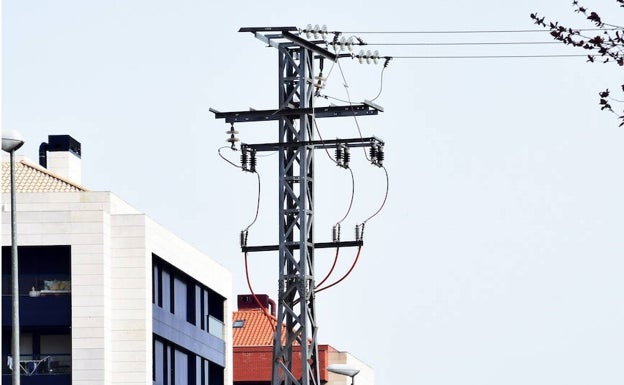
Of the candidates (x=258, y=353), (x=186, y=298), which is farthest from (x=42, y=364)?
→ (x=258, y=353)

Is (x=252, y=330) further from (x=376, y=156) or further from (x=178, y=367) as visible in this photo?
(x=376, y=156)

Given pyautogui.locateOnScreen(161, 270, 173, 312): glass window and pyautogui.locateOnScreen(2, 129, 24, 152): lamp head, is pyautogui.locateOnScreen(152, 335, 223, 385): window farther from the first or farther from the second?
pyautogui.locateOnScreen(2, 129, 24, 152): lamp head

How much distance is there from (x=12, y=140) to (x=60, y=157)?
40.5 metres

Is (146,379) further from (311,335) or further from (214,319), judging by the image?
(311,335)

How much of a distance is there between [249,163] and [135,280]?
2645 cm

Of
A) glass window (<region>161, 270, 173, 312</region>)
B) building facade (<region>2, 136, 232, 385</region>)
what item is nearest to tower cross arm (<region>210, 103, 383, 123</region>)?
building facade (<region>2, 136, 232, 385</region>)

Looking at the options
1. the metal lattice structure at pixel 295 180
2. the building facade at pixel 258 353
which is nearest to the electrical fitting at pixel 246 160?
the metal lattice structure at pixel 295 180

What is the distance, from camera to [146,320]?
2581 inches

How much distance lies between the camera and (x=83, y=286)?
6394 centimetres

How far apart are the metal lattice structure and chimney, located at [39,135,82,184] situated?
35145 mm

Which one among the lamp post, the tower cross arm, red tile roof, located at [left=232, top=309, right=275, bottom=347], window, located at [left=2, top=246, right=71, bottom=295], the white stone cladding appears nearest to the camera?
the lamp post

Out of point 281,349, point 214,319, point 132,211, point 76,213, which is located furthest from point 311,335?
point 214,319

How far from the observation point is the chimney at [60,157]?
74125 millimetres

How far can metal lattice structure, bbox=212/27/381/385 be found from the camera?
3731 cm
